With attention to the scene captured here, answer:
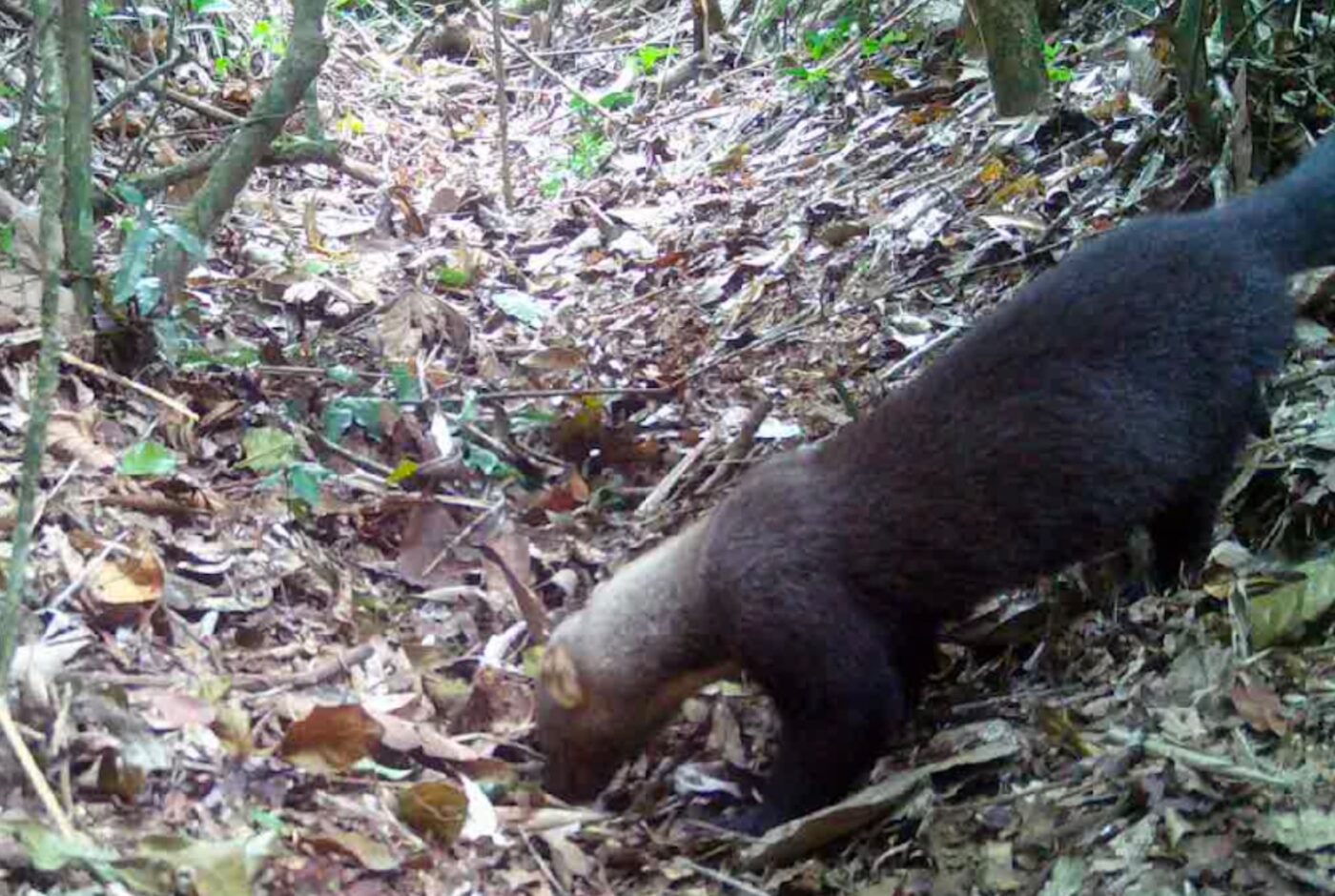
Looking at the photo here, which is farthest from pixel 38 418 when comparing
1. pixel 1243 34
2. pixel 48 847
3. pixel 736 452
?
pixel 1243 34

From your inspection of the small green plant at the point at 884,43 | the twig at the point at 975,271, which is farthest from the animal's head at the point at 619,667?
the small green plant at the point at 884,43

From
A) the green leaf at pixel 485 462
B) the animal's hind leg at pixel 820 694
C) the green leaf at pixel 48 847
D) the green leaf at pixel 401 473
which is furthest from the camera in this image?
the green leaf at pixel 485 462

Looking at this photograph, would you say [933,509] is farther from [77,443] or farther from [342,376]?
[77,443]

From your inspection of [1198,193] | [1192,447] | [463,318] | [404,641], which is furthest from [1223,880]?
[463,318]

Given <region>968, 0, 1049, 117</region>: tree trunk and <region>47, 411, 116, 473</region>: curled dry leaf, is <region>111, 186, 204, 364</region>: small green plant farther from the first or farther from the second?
<region>968, 0, 1049, 117</region>: tree trunk

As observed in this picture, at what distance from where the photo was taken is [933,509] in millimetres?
4020

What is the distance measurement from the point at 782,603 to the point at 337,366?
2139 mm

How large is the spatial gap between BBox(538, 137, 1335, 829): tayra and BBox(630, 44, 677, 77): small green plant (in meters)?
5.99

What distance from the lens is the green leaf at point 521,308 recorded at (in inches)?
255

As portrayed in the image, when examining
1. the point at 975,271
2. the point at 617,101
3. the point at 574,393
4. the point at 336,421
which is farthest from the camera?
the point at 617,101

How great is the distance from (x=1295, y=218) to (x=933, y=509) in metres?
1.36

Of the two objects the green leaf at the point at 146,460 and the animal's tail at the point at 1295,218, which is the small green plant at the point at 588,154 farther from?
the animal's tail at the point at 1295,218

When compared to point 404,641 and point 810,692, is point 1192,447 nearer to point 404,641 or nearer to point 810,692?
point 810,692

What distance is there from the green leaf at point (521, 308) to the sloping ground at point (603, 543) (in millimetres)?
27
